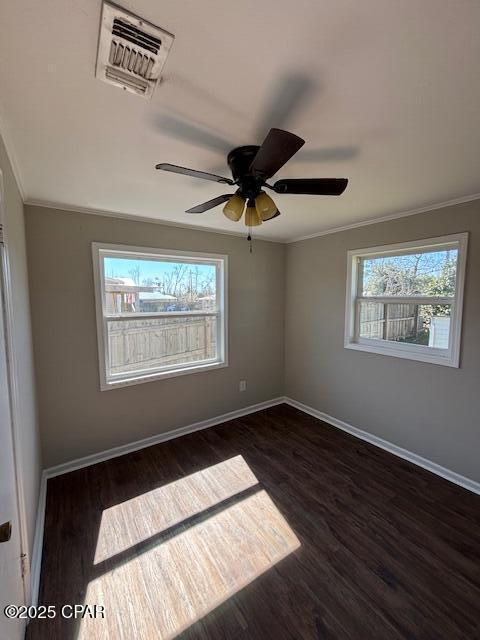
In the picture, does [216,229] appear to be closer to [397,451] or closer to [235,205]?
[235,205]

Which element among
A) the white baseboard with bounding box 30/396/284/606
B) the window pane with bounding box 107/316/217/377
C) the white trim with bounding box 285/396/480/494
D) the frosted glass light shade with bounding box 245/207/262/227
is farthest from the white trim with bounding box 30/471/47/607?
the white trim with bounding box 285/396/480/494

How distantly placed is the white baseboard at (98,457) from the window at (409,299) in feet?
5.43

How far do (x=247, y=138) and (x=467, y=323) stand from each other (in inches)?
89.8

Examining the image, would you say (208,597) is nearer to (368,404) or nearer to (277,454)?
(277,454)

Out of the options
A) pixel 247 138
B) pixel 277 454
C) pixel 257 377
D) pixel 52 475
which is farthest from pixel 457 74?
pixel 52 475

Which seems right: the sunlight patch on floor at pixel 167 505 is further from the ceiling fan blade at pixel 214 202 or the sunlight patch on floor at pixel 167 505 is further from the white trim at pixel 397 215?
the white trim at pixel 397 215

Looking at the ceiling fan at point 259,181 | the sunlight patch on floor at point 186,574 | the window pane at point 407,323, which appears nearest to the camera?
the ceiling fan at point 259,181

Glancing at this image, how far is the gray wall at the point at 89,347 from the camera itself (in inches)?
90.7

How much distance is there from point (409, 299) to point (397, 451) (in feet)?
5.08

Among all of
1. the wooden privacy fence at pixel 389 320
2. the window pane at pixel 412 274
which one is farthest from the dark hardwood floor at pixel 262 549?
the window pane at pixel 412 274

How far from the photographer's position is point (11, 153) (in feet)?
4.80

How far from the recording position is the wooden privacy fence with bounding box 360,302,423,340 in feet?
8.71

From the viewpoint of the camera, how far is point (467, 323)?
2.22m

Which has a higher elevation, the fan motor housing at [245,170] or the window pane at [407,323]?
the fan motor housing at [245,170]
